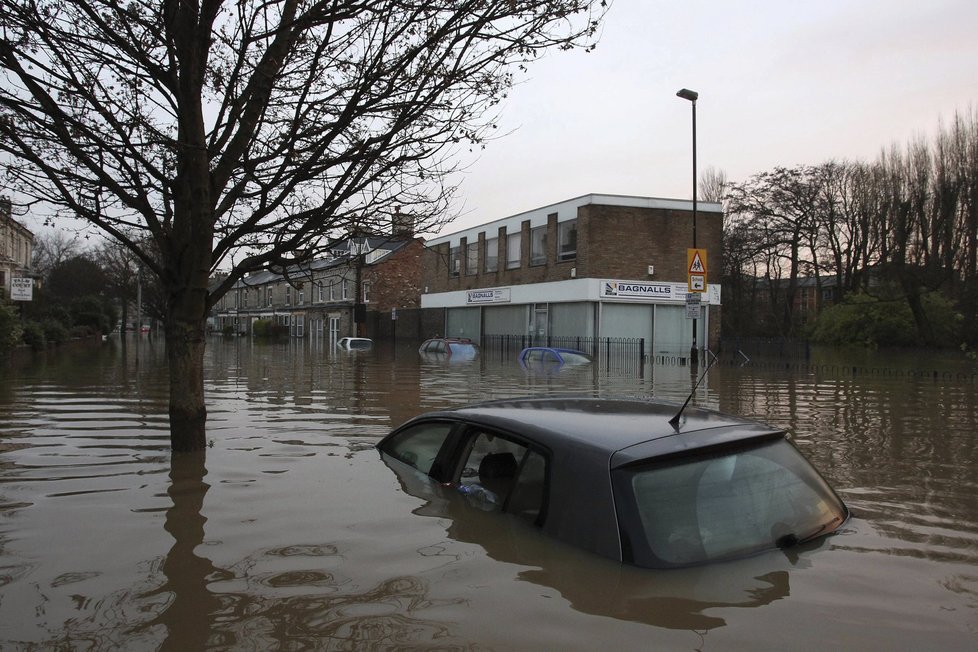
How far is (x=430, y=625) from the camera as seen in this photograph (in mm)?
3320

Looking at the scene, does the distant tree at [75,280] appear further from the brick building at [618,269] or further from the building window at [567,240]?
the building window at [567,240]

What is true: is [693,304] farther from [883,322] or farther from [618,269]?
[883,322]

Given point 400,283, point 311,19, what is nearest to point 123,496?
point 311,19

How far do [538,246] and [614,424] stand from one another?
34.9 meters

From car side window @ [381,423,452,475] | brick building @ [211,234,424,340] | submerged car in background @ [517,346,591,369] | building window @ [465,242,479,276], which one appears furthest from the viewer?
brick building @ [211,234,424,340]

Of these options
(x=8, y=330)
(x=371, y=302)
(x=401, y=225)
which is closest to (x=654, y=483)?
(x=401, y=225)

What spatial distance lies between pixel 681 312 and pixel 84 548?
107 ft

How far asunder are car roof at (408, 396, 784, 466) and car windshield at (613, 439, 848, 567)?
97 mm

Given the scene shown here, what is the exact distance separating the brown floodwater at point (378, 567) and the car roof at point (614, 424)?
0.53 metres

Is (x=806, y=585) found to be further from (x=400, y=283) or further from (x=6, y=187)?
(x=400, y=283)

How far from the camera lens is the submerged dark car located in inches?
138

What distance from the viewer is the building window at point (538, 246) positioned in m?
38.2

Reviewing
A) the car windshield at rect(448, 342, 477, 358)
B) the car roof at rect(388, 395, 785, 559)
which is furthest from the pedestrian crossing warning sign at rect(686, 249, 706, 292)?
the car roof at rect(388, 395, 785, 559)

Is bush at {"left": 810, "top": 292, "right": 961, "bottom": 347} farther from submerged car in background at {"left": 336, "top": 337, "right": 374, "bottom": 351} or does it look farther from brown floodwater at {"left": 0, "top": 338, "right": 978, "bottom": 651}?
brown floodwater at {"left": 0, "top": 338, "right": 978, "bottom": 651}
